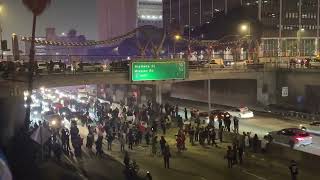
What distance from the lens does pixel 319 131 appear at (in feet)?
127

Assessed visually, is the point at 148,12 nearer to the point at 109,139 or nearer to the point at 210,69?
the point at 210,69

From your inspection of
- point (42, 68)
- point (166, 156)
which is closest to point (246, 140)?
point (166, 156)

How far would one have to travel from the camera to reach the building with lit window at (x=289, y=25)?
102m

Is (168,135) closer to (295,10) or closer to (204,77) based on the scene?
(204,77)

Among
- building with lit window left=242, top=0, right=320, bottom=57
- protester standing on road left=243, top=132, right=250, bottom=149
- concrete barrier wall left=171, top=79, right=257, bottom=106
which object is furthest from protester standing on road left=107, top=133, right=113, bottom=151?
building with lit window left=242, top=0, right=320, bottom=57

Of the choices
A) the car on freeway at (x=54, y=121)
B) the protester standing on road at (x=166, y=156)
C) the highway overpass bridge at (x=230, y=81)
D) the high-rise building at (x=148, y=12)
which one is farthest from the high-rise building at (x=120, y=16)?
the protester standing on road at (x=166, y=156)

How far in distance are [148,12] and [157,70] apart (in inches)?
5571

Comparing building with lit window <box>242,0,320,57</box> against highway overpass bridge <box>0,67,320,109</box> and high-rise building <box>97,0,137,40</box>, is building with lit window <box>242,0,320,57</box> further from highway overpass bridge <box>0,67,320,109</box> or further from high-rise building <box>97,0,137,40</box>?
high-rise building <box>97,0,137,40</box>

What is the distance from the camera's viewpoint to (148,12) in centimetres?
18688

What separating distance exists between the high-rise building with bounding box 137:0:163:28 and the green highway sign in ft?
449

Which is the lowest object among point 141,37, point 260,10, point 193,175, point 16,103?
point 193,175

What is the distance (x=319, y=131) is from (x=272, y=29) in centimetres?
6782

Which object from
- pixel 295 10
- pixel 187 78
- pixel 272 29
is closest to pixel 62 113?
pixel 187 78

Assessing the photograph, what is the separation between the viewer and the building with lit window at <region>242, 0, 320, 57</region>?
3999 inches
